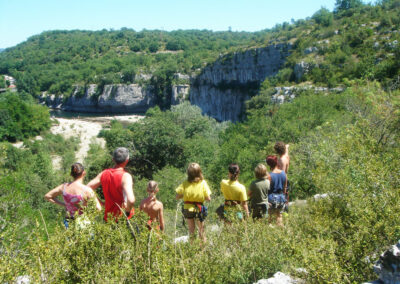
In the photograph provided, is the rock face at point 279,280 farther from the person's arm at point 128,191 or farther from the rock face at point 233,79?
the rock face at point 233,79

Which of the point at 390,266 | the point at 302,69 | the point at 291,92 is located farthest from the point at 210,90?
the point at 390,266

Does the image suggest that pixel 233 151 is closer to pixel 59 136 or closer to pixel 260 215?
pixel 260 215

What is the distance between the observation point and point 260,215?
5160 millimetres

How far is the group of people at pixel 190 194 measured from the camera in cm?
390

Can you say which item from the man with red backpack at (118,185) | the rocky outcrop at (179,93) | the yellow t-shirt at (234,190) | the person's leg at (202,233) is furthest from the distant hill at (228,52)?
the man with red backpack at (118,185)

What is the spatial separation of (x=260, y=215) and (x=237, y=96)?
59798 mm

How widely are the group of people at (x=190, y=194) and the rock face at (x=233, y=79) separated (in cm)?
5133

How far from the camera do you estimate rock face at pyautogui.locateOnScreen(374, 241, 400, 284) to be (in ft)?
7.99

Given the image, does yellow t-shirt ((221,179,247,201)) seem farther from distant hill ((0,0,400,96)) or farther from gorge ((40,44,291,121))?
gorge ((40,44,291,121))

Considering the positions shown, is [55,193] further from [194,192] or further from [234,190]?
[234,190]

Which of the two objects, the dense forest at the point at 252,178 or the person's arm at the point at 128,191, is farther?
the person's arm at the point at 128,191

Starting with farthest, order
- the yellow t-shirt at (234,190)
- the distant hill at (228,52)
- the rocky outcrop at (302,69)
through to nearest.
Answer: the rocky outcrop at (302,69), the distant hill at (228,52), the yellow t-shirt at (234,190)

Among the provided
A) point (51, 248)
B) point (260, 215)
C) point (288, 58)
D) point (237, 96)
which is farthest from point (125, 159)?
point (237, 96)

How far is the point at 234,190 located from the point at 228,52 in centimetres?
6632
